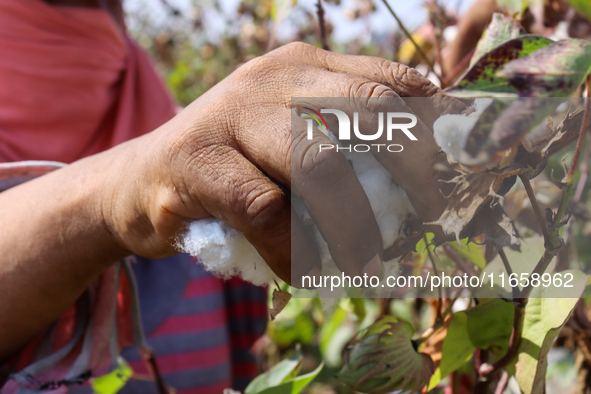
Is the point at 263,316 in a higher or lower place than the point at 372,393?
lower

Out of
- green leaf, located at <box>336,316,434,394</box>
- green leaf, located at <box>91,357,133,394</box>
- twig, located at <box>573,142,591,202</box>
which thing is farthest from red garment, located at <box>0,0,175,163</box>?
twig, located at <box>573,142,591,202</box>

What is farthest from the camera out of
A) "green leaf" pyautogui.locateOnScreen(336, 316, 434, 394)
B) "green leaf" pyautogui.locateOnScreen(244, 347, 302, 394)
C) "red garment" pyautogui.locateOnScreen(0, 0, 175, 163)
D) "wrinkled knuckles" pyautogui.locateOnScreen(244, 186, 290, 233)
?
"red garment" pyautogui.locateOnScreen(0, 0, 175, 163)

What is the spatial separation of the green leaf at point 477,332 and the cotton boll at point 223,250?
173 mm

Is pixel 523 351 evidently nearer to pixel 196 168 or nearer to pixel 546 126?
pixel 546 126

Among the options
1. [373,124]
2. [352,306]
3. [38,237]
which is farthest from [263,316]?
[373,124]

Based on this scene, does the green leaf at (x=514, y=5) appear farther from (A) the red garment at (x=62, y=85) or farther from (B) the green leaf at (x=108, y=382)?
(A) the red garment at (x=62, y=85)

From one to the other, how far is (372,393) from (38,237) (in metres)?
0.41

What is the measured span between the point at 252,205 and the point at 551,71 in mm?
194

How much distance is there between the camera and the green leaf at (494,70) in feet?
0.79

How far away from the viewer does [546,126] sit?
291 millimetres

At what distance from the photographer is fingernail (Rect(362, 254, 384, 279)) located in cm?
34

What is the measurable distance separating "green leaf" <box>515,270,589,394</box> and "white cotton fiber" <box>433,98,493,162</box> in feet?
0.50

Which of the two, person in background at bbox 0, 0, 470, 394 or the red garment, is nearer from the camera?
person in background at bbox 0, 0, 470, 394

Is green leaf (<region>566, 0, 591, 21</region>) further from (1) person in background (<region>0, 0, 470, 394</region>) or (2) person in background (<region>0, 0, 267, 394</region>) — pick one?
(2) person in background (<region>0, 0, 267, 394</region>)
